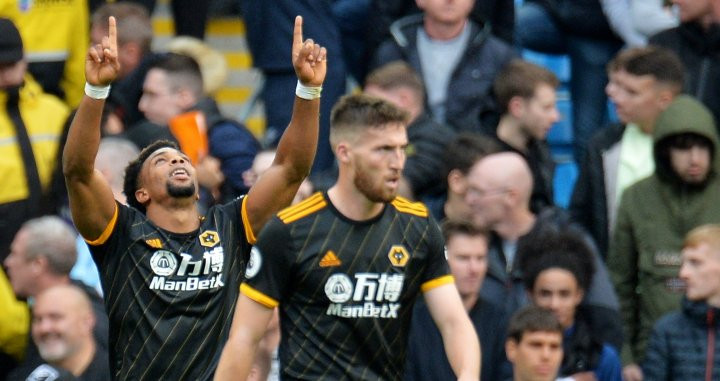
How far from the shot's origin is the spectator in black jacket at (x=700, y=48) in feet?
34.9

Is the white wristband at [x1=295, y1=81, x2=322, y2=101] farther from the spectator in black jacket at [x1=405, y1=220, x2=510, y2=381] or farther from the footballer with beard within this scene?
the spectator in black jacket at [x1=405, y1=220, x2=510, y2=381]

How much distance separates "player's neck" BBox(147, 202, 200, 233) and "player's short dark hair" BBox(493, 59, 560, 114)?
2.90 meters

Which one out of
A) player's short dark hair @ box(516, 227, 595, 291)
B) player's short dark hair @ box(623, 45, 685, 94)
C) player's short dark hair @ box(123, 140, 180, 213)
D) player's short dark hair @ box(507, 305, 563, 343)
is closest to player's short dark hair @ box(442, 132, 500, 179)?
→ player's short dark hair @ box(516, 227, 595, 291)

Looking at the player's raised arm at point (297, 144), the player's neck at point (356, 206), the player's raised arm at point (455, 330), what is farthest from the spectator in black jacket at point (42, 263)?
the player's raised arm at point (455, 330)

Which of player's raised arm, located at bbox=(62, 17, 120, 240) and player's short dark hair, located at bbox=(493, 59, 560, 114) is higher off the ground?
player's short dark hair, located at bbox=(493, 59, 560, 114)

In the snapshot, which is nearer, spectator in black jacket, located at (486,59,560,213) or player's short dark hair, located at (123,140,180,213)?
player's short dark hair, located at (123,140,180,213)

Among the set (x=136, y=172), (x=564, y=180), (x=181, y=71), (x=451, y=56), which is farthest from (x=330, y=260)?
(x=564, y=180)

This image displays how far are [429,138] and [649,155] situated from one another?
3.90 feet

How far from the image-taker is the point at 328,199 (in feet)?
27.0

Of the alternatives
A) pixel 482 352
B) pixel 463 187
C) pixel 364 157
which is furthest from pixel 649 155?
pixel 364 157

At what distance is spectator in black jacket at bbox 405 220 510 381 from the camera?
8.92 metres

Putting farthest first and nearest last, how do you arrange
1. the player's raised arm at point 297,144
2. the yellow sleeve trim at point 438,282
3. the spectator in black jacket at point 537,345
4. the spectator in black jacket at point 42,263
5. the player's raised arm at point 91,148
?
the spectator in black jacket at point 42,263
the spectator in black jacket at point 537,345
the yellow sleeve trim at point 438,282
the player's raised arm at point 297,144
the player's raised arm at point 91,148

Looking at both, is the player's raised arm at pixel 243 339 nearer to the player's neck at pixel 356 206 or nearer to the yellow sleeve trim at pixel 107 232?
the player's neck at pixel 356 206

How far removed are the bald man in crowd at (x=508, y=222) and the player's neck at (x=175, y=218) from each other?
1831mm
